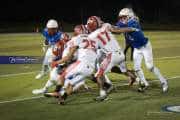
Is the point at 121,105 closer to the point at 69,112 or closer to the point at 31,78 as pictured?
the point at 69,112

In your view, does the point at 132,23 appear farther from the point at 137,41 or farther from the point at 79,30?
the point at 79,30

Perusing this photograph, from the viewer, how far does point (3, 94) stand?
1352cm

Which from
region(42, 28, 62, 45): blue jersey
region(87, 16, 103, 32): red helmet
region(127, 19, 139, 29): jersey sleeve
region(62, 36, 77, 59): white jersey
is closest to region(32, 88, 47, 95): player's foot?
region(42, 28, 62, 45): blue jersey

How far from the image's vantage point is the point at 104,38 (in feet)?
40.3

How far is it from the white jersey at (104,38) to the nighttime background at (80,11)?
37.1 metres

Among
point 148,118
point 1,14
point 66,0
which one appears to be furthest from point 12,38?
point 148,118

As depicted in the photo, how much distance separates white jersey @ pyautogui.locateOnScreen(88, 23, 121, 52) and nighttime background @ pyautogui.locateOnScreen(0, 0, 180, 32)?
37092 mm

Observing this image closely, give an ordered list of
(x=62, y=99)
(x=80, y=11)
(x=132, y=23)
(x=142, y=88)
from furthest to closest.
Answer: (x=80, y=11) < (x=142, y=88) < (x=132, y=23) < (x=62, y=99)

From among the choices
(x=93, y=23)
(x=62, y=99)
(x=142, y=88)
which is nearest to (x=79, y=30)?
(x=93, y=23)

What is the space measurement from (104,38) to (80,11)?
39017mm

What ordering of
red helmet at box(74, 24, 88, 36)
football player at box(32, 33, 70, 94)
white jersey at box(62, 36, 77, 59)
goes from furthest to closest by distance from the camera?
football player at box(32, 33, 70, 94) < red helmet at box(74, 24, 88, 36) < white jersey at box(62, 36, 77, 59)

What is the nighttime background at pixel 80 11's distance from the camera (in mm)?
50594

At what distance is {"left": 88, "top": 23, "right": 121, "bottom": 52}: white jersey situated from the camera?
12.2 meters

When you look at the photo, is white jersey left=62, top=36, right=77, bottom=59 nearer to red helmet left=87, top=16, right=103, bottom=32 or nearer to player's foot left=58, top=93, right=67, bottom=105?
red helmet left=87, top=16, right=103, bottom=32
